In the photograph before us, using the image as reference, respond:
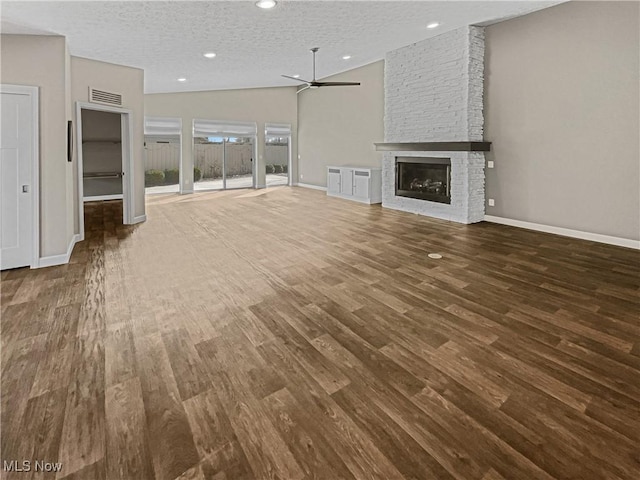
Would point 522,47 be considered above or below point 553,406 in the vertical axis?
above

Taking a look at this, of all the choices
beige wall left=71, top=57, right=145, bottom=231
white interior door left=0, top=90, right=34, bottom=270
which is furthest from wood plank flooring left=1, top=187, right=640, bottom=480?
beige wall left=71, top=57, right=145, bottom=231

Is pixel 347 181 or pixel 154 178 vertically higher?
pixel 154 178

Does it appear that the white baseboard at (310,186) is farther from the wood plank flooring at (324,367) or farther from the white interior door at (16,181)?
the white interior door at (16,181)

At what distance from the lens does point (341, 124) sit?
11203 mm

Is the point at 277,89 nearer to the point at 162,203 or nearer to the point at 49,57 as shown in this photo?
the point at 162,203

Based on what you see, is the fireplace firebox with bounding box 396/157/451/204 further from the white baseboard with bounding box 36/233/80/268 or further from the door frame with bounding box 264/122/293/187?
the door frame with bounding box 264/122/293/187

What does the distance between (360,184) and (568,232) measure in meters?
4.96

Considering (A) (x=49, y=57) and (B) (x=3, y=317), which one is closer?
(B) (x=3, y=317)

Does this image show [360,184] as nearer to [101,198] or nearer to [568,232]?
[568,232]

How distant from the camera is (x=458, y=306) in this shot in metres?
3.15

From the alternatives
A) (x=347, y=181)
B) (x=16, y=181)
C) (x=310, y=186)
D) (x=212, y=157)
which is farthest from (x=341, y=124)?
(x=16, y=181)

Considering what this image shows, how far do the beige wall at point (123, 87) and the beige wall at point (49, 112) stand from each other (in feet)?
3.63

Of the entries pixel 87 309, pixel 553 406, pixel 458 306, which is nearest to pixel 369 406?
pixel 553 406

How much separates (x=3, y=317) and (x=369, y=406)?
295cm
